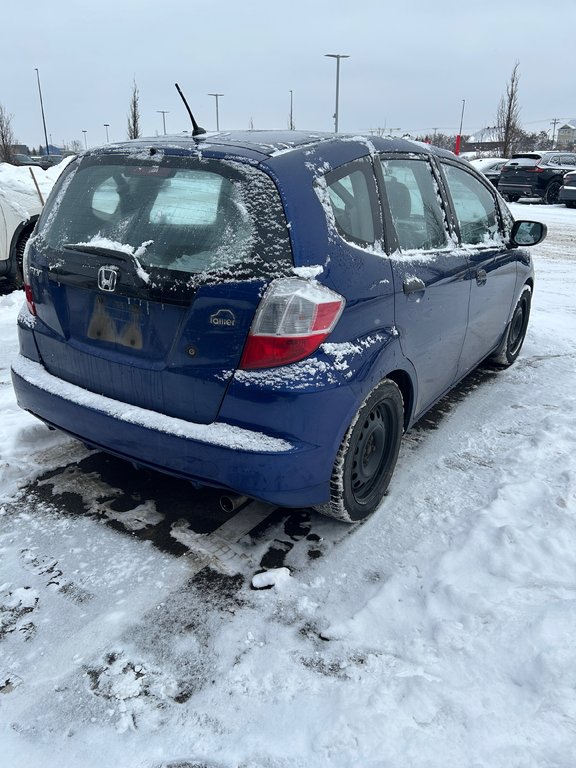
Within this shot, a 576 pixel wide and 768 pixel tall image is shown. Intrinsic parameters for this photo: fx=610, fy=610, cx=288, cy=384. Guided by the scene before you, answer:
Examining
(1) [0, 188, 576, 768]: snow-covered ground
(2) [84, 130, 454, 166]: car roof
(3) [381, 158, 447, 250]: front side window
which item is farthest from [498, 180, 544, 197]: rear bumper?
(2) [84, 130, 454, 166]: car roof

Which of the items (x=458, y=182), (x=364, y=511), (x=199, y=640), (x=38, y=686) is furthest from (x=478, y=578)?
(x=458, y=182)

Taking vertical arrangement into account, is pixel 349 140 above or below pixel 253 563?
above

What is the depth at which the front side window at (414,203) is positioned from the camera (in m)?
2.99

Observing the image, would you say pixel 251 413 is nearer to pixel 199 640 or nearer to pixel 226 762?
pixel 199 640

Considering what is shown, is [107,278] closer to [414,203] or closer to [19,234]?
[414,203]

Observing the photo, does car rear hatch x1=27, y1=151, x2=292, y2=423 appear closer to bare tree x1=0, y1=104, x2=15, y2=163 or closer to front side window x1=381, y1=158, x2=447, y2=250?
front side window x1=381, y1=158, x2=447, y2=250

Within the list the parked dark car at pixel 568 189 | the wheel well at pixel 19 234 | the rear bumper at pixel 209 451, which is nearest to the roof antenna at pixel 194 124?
the rear bumper at pixel 209 451

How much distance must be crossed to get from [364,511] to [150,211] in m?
1.67

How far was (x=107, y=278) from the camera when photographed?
2.49 metres

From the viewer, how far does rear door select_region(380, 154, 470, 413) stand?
294cm

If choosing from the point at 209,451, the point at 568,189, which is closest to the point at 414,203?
the point at 209,451

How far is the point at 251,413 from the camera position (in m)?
2.32

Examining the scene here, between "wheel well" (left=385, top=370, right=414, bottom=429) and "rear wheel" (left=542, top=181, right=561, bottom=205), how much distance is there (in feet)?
64.8

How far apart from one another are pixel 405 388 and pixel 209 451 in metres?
1.20
